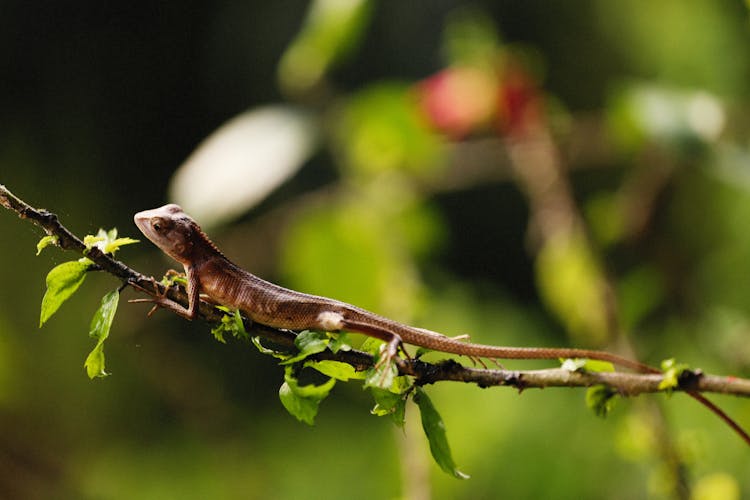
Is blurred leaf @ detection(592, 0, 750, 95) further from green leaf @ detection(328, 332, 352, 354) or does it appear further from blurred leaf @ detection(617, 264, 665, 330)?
green leaf @ detection(328, 332, 352, 354)

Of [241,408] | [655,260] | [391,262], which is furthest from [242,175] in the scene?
[241,408]

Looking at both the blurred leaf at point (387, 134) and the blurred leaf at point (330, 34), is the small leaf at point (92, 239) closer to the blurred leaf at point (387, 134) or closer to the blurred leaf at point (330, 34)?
the blurred leaf at point (330, 34)

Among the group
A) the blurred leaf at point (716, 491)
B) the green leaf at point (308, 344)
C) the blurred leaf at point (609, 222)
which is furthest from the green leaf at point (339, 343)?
the blurred leaf at point (609, 222)

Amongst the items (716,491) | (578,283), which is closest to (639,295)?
(578,283)

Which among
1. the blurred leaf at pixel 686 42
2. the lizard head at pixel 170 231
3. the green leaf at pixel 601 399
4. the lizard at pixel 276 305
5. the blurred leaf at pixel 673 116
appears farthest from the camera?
the blurred leaf at pixel 686 42

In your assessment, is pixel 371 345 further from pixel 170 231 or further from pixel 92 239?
pixel 170 231

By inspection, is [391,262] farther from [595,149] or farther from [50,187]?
[50,187]

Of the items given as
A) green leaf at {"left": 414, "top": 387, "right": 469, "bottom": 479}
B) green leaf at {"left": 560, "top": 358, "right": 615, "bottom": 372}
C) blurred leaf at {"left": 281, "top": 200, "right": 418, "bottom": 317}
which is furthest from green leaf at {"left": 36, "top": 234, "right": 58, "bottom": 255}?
blurred leaf at {"left": 281, "top": 200, "right": 418, "bottom": 317}
